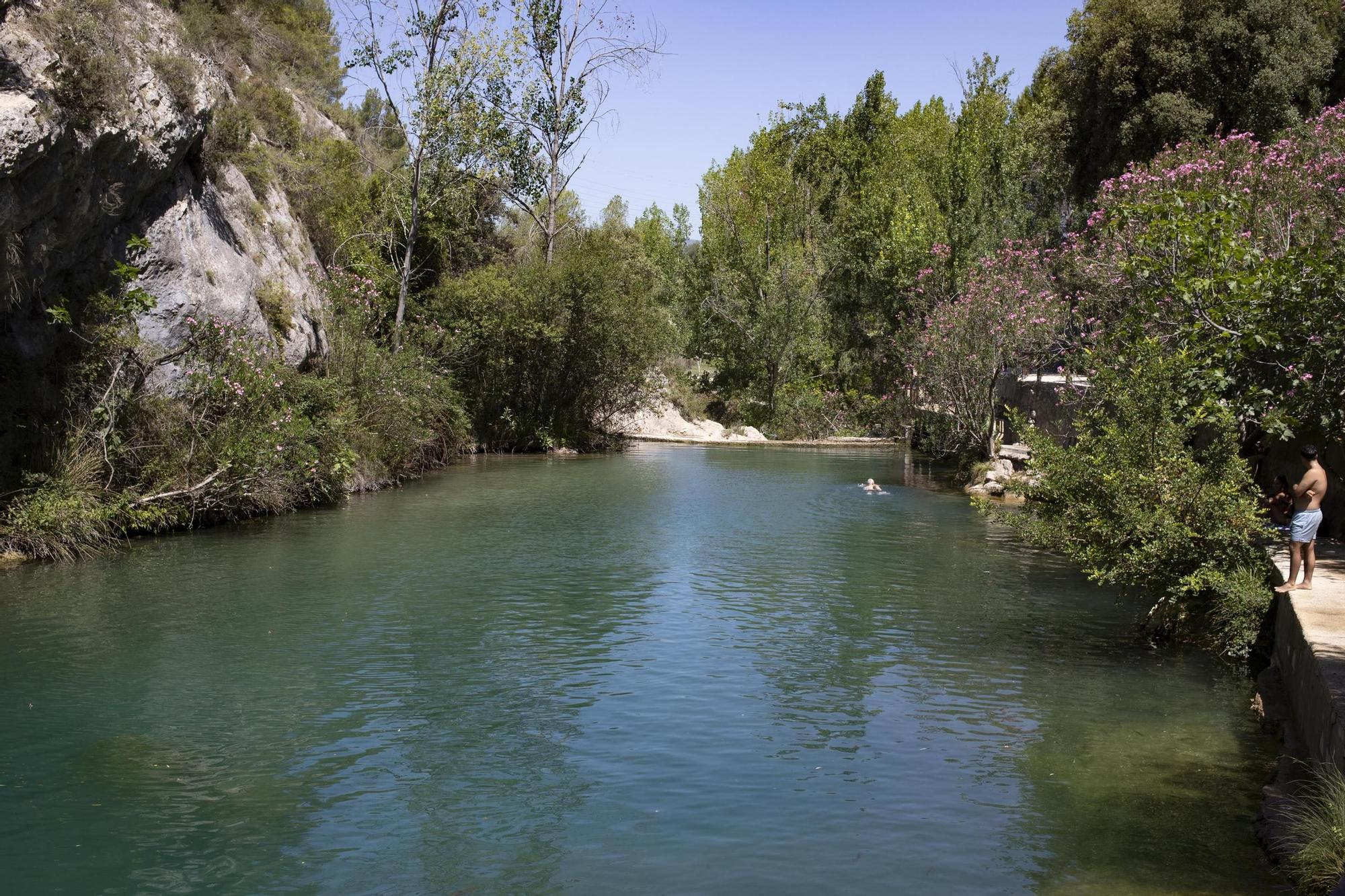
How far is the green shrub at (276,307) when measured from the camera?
72.3 ft

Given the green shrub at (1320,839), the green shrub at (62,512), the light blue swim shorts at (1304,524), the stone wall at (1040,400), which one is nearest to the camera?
the green shrub at (1320,839)

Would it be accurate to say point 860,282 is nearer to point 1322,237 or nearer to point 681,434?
point 681,434

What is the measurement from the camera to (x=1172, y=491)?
37.0 ft

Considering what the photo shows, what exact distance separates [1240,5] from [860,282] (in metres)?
22.2

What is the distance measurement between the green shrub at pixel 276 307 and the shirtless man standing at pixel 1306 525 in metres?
18.1

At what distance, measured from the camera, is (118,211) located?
Result: 16.4 m

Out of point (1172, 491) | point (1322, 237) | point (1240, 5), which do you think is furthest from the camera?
point (1240, 5)

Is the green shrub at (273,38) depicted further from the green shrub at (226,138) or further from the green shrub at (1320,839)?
the green shrub at (1320,839)

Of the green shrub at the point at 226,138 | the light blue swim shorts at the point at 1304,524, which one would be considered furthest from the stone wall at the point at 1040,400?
the green shrub at the point at 226,138

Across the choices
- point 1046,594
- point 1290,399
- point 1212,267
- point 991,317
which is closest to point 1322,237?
point 1212,267

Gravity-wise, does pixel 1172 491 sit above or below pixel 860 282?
below

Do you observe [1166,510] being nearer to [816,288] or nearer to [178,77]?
[178,77]

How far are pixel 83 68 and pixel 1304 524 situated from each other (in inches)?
589

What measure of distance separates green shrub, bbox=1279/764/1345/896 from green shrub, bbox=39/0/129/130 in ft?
49.1
